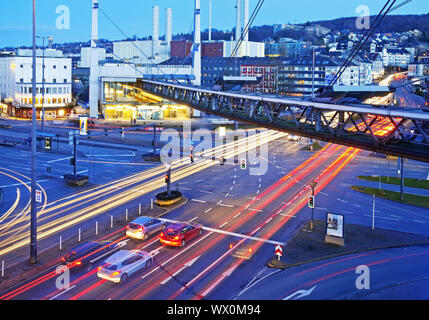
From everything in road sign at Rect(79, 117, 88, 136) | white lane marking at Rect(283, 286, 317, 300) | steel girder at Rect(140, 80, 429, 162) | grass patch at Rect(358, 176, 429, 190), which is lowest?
white lane marking at Rect(283, 286, 317, 300)

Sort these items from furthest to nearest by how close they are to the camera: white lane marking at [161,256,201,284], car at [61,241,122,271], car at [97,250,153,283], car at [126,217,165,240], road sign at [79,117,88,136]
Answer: road sign at [79,117,88,136], car at [126,217,165,240], car at [61,241,122,271], white lane marking at [161,256,201,284], car at [97,250,153,283]

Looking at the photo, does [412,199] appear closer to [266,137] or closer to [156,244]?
[156,244]

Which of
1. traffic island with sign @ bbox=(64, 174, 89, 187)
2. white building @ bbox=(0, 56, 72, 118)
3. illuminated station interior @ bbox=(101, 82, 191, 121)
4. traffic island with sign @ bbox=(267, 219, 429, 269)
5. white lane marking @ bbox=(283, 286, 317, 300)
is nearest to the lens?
white lane marking @ bbox=(283, 286, 317, 300)

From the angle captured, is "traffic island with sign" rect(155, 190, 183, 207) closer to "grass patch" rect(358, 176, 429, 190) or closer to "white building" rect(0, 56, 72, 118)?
"grass patch" rect(358, 176, 429, 190)

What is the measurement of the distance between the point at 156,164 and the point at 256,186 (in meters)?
11.6

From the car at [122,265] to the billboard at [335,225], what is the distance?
324 inches

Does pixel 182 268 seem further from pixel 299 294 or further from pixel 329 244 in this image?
pixel 329 244

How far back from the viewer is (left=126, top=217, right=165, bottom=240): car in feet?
67.6

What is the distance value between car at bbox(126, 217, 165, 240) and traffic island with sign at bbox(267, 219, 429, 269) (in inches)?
222

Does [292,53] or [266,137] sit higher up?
[292,53]

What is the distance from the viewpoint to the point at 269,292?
1558 centimetres

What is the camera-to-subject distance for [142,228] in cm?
2064

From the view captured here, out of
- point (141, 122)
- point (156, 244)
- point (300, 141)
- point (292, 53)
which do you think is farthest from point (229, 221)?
point (292, 53)

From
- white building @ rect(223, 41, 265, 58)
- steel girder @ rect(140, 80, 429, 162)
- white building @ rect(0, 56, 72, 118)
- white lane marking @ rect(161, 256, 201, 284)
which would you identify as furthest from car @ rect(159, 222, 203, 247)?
white building @ rect(223, 41, 265, 58)
